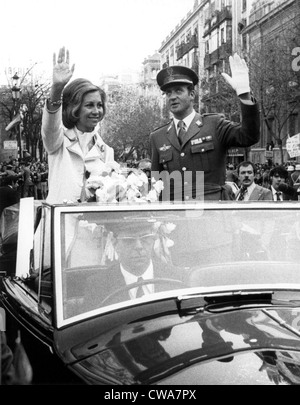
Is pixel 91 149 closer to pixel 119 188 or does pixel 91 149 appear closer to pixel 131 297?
pixel 119 188

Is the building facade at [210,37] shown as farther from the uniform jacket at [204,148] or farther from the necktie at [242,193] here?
the necktie at [242,193]

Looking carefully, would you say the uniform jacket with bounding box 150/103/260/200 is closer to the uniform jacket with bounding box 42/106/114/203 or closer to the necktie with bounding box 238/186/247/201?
the uniform jacket with bounding box 42/106/114/203

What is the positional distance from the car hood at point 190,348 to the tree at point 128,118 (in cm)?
237

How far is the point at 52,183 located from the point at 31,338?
153 centimetres

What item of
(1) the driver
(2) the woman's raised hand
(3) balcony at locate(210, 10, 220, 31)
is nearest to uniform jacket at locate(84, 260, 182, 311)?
(1) the driver

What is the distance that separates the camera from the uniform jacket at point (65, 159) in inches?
152

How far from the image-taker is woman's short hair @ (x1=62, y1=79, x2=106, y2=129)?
3965mm

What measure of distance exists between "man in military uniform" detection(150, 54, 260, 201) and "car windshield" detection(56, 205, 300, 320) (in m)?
1.34

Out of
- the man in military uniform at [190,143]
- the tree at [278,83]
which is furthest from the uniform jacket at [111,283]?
the tree at [278,83]

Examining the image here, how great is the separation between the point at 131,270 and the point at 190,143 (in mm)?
1906

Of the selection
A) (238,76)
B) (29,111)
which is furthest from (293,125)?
(238,76)

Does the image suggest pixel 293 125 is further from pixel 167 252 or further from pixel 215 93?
pixel 167 252
